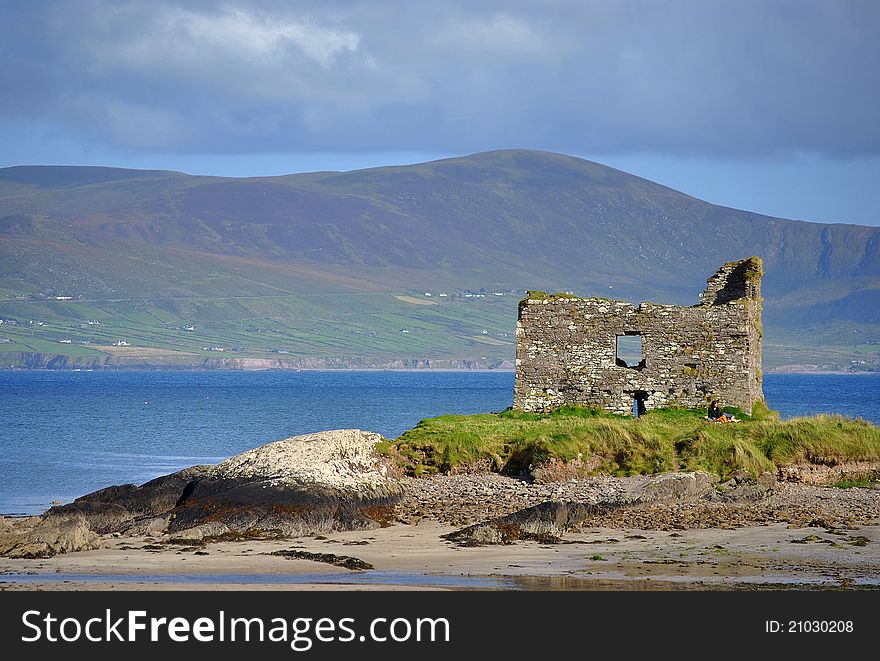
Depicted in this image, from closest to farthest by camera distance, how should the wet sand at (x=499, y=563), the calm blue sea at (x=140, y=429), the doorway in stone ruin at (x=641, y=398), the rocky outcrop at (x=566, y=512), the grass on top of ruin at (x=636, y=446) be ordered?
1. the wet sand at (x=499, y=563)
2. the rocky outcrop at (x=566, y=512)
3. the grass on top of ruin at (x=636, y=446)
4. the doorway in stone ruin at (x=641, y=398)
5. the calm blue sea at (x=140, y=429)

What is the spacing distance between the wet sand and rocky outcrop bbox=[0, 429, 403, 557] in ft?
2.23

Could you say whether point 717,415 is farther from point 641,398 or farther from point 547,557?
point 547,557

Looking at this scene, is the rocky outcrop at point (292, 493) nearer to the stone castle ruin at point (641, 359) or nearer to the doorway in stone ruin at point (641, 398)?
the stone castle ruin at point (641, 359)

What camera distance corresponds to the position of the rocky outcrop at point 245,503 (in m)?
23.7


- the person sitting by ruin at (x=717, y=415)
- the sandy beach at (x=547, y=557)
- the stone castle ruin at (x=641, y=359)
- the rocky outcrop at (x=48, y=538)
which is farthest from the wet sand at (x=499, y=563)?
the stone castle ruin at (x=641, y=359)

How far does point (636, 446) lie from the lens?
97.7 ft

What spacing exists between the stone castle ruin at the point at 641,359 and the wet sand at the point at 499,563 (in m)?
10.2

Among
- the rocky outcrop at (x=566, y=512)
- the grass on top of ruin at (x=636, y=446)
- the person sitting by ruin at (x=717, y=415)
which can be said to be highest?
the person sitting by ruin at (x=717, y=415)

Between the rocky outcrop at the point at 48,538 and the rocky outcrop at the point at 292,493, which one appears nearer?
the rocky outcrop at the point at 48,538

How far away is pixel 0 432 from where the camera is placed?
64.7 m
